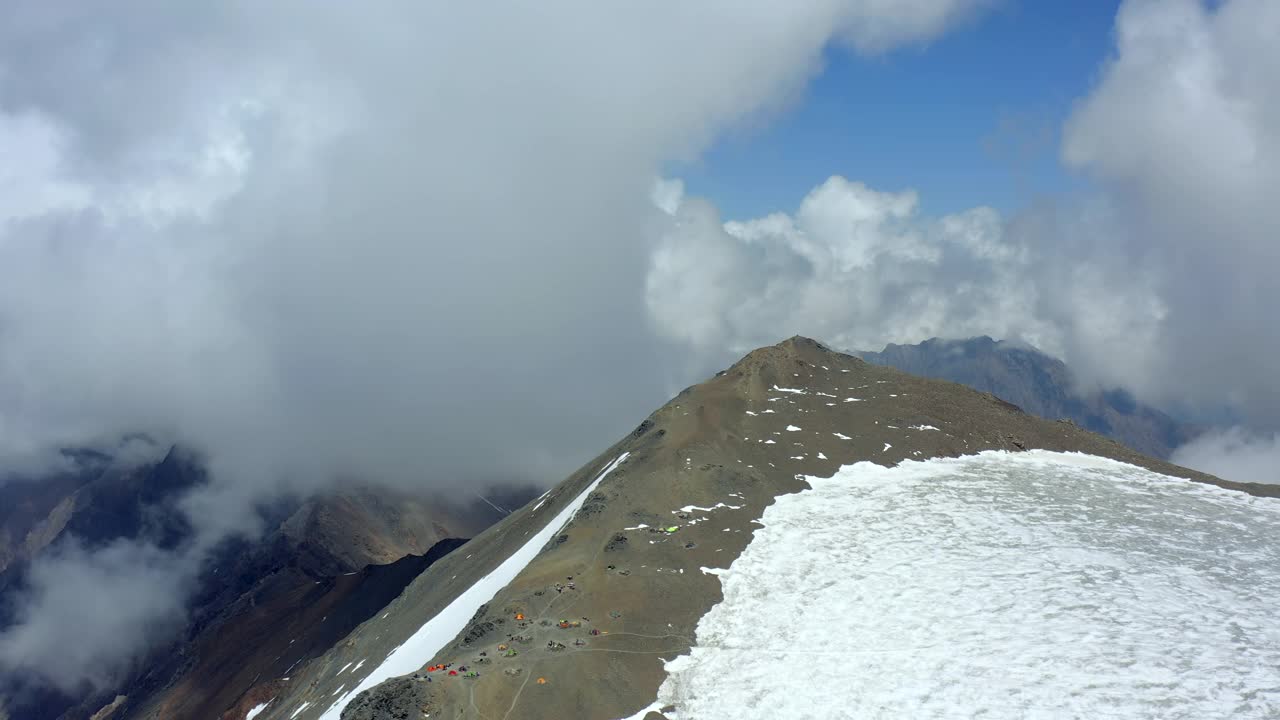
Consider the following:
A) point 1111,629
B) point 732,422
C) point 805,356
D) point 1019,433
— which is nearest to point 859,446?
point 732,422

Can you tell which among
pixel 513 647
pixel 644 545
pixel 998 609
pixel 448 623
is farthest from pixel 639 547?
pixel 998 609

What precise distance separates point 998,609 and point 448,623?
31.6m

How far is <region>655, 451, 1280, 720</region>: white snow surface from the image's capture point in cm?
2434

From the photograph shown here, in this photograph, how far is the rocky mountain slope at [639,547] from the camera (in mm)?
28250

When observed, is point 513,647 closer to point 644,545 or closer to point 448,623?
point 644,545

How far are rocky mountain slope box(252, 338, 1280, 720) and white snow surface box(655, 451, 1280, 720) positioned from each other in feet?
5.35

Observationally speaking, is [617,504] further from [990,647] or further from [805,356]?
[805,356]

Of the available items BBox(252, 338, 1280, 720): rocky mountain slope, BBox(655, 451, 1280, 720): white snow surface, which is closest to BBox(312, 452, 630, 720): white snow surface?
BBox(252, 338, 1280, 720): rocky mountain slope

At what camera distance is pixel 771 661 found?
94.4ft

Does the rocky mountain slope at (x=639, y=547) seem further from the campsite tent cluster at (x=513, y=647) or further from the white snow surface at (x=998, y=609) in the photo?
the white snow surface at (x=998, y=609)

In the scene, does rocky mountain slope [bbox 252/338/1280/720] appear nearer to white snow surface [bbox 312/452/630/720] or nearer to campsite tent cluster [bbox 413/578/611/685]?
campsite tent cluster [bbox 413/578/611/685]

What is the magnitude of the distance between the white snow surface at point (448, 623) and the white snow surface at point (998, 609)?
1658 cm

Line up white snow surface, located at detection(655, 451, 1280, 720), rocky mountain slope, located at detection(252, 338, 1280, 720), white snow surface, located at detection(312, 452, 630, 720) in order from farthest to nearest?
1. white snow surface, located at detection(312, 452, 630, 720)
2. rocky mountain slope, located at detection(252, 338, 1280, 720)
3. white snow surface, located at detection(655, 451, 1280, 720)

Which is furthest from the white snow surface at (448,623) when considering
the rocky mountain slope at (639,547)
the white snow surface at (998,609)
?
the white snow surface at (998,609)
